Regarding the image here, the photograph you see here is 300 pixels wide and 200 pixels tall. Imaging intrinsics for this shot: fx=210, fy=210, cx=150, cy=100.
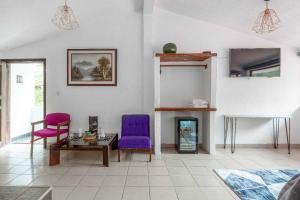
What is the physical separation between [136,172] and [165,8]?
3701 millimetres

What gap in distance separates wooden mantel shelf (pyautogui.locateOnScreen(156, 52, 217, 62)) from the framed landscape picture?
124cm

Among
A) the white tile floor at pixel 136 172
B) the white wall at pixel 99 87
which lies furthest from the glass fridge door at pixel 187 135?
the white wall at pixel 99 87

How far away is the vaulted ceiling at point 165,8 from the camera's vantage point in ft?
11.9

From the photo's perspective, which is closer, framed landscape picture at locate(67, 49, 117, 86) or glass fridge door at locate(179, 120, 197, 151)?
glass fridge door at locate(179, 120, 197, 151)

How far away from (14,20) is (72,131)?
2.64 meters

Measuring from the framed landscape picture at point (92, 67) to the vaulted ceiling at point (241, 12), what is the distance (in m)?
1.73

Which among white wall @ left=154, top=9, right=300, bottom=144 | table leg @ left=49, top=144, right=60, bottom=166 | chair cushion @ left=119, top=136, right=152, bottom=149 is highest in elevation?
white wall @ left=154, top=9, right=300, bottom=144

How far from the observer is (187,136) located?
4.63m

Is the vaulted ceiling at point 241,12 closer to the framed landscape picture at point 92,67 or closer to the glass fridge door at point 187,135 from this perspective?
the framed landscape picture at point 92,67

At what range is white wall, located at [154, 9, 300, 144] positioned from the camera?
5020 millimetres

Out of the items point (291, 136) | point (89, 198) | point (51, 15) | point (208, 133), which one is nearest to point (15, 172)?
point (89, 198)

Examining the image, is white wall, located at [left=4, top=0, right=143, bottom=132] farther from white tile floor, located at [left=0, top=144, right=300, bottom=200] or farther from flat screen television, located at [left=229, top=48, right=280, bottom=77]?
flat screen television, located at [left=229, top=48, right=280, bottom=77]

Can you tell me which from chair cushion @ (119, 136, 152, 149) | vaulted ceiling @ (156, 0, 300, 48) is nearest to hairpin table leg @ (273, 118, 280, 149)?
vaulted ceiling @ (156, 0, 300, 48)

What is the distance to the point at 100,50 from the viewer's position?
504 cm
